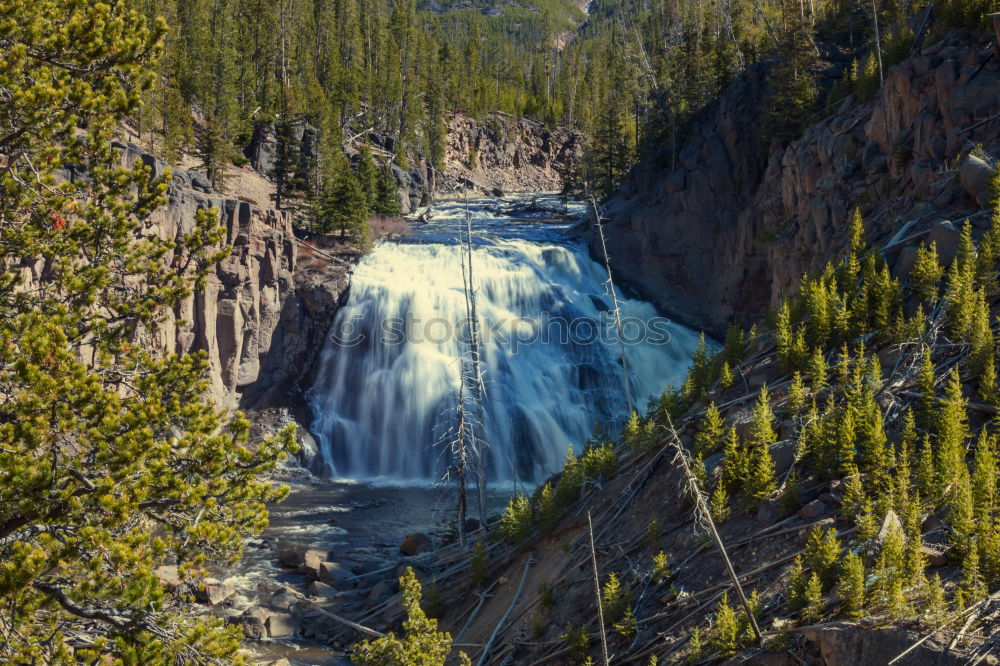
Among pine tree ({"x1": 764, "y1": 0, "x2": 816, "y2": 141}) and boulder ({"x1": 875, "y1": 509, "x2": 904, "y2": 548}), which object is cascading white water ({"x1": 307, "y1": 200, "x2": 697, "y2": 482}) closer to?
pine tree ({"x1": 764, "y1": 0, "x2": 816, "y2": 141})

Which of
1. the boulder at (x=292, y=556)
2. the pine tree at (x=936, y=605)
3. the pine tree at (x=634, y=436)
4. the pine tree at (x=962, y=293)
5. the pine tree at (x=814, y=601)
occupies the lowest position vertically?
the boulder at (x=292, y=556)

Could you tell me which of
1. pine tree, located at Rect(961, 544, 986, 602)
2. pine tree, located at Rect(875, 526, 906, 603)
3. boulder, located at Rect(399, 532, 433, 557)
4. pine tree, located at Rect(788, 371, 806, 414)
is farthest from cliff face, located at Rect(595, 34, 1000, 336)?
boulder, located at Rect(399, 532, 433, 557)

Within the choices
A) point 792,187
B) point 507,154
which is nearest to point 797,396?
point 792,187

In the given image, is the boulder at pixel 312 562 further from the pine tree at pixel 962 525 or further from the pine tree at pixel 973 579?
the pine tree at pixel 973 579

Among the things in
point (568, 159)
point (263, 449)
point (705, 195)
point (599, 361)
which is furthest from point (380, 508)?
point (568, 159)

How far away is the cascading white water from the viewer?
111 feet

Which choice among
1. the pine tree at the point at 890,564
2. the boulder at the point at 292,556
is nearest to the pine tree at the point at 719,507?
the pine tree at the point at 890,564

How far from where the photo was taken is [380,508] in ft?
92.5

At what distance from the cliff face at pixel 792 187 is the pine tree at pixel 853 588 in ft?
25.0

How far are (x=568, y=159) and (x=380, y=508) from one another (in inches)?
2801

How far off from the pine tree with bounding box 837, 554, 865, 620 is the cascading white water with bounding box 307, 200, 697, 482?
24407 millimetres

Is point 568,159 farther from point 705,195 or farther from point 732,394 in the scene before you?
point 732,394

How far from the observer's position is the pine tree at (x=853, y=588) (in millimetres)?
6969

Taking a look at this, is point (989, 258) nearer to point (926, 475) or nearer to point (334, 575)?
point (926, 475)
